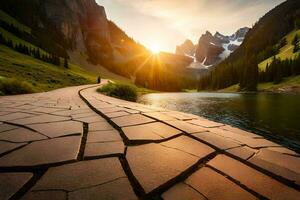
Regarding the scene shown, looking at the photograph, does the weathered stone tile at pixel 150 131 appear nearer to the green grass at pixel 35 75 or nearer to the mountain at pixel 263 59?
the green grass at pixel 35 75

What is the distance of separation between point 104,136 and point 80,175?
1.37 metres

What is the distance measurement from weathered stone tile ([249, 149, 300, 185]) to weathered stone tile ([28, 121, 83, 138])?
3.00m

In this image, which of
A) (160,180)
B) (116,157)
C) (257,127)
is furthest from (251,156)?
(257,127)

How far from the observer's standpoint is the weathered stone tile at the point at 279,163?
2.33m

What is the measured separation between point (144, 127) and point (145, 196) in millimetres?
2278

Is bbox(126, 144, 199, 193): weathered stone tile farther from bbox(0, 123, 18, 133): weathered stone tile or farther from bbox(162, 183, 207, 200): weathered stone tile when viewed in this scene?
bbox(0, 123, 18, 133): weathered stone tile

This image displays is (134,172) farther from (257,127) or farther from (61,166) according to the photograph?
(257,127)

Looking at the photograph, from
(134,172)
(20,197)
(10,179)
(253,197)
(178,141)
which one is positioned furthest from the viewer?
(178,141)

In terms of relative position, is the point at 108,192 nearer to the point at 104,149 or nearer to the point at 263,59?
the point at 104,149

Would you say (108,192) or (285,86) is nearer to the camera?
(108,192)

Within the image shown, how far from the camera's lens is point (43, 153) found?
8.89 ft

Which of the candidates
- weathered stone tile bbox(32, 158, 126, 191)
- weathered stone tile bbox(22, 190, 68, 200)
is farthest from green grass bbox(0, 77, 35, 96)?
weathered stone tile bbox(22, 190, 68, 200)

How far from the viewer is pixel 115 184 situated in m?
2.01

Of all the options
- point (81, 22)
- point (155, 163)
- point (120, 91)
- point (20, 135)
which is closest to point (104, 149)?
point (155, 163)
